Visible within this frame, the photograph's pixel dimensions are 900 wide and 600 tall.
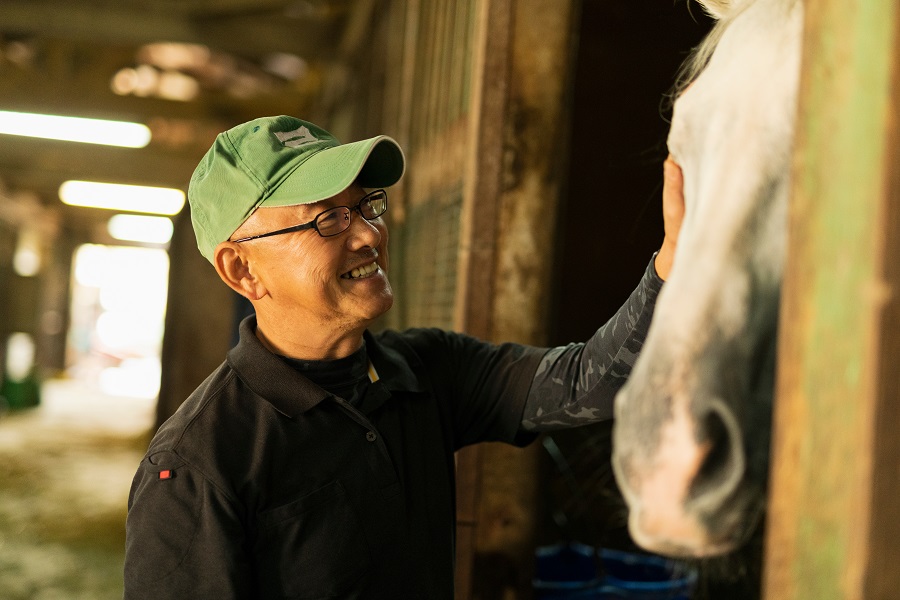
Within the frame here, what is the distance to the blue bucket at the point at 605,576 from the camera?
251 centimetres

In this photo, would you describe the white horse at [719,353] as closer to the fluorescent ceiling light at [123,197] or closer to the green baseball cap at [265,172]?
the green baseball cap at [265,172]

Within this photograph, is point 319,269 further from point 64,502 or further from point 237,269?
point 64,502

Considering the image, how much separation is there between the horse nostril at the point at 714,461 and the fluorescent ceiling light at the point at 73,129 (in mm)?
8660

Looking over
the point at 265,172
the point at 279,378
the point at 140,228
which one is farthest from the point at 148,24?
the point at 140,228

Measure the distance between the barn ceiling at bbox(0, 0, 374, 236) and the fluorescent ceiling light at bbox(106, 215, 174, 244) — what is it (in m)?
4.08

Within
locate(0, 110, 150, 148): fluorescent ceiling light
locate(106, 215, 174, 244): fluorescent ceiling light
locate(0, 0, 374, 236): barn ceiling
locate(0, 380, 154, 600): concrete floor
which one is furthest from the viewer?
locate(106, 215, 174, 244): fluorescent ceiling light

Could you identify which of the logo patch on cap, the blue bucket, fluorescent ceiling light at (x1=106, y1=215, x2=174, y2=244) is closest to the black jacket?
the logo patch on cap

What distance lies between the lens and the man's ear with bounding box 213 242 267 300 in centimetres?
152

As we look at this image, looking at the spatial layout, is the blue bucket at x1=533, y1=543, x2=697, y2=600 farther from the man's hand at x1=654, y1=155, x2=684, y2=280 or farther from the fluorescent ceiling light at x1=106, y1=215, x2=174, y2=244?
the fluorescent ceiling light at x1=106, y1=215, x2=174, y2=244

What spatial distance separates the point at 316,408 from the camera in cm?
144

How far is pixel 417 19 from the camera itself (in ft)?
11.8

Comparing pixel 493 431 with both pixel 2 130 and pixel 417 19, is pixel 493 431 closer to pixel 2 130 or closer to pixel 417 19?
pixel 417 19

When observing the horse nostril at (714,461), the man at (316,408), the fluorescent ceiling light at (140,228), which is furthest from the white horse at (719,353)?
the fluorescent ceiling light at (140,228)

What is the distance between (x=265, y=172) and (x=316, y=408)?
1.38ft
